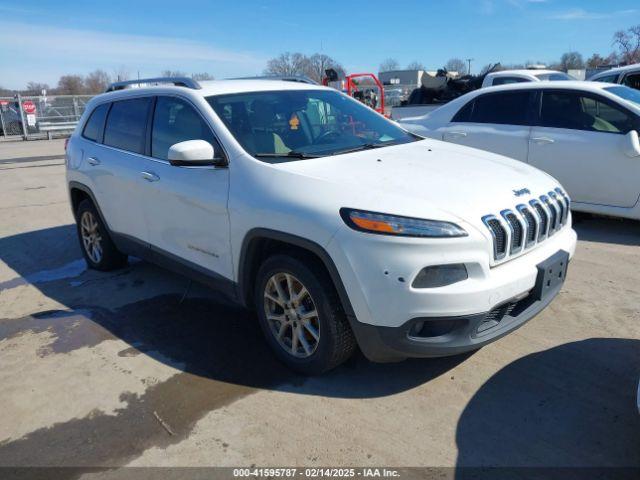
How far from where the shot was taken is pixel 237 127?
3.61m

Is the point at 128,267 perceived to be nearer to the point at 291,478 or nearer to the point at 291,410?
the point at 291,410

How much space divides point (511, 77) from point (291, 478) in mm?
10497

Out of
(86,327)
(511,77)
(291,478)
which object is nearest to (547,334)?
(291,478)

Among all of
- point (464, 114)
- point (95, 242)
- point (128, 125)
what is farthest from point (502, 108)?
point (95, 242)

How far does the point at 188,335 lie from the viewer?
3.91 m

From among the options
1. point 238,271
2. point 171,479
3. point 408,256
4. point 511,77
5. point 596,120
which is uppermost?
point 511,77

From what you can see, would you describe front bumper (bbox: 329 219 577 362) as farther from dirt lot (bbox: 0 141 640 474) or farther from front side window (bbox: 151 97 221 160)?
front side window (bbox: 151 97 221 160)

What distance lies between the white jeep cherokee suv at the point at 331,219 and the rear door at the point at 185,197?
0.01 m

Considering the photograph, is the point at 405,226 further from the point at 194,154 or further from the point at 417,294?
the point at 194,154

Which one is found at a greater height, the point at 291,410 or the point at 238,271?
the point at 238,271

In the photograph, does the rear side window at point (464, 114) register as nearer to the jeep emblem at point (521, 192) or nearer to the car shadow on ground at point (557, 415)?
the jeep emblem at point (521, 192)

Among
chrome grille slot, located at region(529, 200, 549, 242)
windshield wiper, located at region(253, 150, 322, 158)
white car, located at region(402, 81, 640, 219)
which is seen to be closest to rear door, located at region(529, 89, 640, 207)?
white car, located at region(402, 81, 640, 219)

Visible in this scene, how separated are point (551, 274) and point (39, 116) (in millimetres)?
27412

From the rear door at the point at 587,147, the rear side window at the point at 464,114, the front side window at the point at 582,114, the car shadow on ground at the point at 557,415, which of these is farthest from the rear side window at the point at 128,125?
the front side window at the point at 582,114
